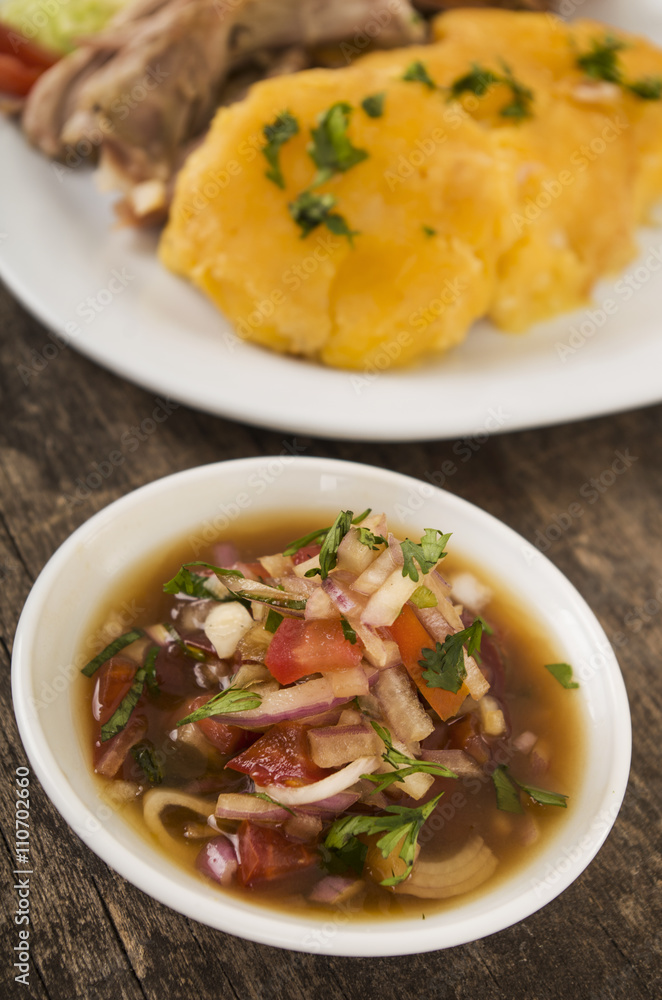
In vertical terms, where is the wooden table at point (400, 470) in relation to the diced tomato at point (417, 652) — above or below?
below

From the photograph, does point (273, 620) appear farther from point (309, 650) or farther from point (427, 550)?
point (427, 550)

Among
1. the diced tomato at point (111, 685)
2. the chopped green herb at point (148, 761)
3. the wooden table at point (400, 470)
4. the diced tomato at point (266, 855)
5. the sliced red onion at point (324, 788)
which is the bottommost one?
the wooden table at point (400, 470)

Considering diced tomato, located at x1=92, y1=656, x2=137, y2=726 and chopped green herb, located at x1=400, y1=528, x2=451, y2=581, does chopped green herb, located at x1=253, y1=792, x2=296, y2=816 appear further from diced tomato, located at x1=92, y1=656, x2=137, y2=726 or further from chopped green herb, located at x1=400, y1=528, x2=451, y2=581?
chopped green herb, located at x1=400, y1=528, x2=451, y2=581

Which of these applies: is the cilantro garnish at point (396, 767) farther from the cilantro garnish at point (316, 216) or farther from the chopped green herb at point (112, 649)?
the cilantro garnish at point (316, 216)

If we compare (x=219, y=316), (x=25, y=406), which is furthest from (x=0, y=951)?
(x=219, y=316)

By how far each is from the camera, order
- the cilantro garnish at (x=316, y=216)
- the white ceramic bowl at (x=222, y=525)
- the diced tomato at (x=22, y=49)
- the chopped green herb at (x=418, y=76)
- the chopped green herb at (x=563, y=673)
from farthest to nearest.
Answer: the diced tomato at (x=22, y=49) → the chopped green herb at (x=418, y=76) → the cilantro garnish at (x=316, y=216) → the chopped green herb at (x=563, y=673) → the white ceramic bowl at (x=222, y=525)

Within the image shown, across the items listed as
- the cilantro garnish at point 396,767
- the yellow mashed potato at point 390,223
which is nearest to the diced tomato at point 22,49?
the yellow mashed potato at point 390,223

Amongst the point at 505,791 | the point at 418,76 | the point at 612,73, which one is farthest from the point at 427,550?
the point at 612,73
